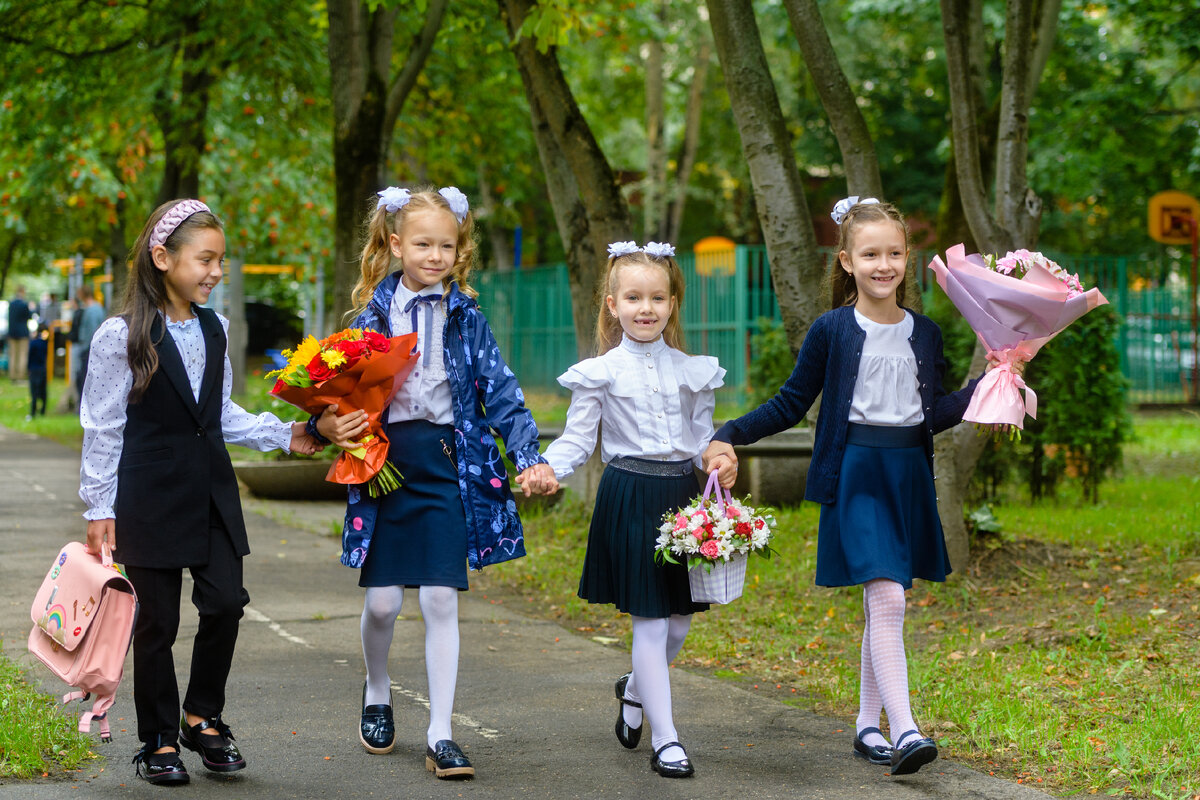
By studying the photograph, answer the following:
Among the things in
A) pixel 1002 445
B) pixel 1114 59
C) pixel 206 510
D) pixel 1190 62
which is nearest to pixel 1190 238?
pixel 1190 62

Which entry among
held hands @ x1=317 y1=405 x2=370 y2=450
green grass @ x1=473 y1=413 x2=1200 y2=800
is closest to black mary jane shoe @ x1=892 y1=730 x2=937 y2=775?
green grass @ x1=473 y1=413 x2=1200 y2=800

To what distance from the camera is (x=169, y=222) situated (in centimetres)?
413

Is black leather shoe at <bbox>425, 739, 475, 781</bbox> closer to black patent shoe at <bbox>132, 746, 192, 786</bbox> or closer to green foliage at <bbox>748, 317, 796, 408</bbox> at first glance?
black patent shoe at <bbox>132, 746, 192, 786</bbox>

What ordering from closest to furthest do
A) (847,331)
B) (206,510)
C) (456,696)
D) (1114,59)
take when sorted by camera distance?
(206,510)
(847,331)
(456,696)
(1114,59)

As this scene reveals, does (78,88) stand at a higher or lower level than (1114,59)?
lower

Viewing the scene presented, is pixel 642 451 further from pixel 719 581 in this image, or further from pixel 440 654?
pixel 440 654

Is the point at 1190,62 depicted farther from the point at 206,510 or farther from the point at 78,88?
the point at 206,510

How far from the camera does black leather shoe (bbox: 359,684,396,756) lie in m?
4.38

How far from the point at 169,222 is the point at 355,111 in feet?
24.8

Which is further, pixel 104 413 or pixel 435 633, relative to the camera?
pixel 435 633

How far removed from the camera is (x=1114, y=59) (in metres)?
22.3

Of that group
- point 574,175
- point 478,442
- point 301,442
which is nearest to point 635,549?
point 478,442

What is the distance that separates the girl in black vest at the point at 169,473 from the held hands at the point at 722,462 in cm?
143

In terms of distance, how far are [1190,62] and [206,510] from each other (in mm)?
18641
